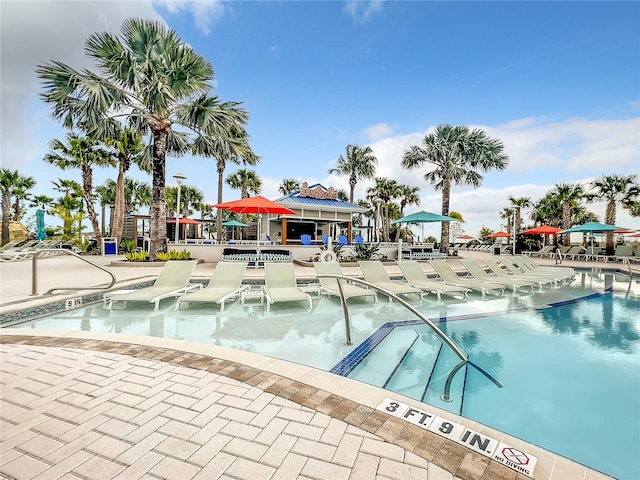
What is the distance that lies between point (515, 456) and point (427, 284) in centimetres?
656

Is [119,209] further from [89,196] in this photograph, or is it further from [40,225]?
[40,225]

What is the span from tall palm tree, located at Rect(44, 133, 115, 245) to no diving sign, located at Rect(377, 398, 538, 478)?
84.5 ft

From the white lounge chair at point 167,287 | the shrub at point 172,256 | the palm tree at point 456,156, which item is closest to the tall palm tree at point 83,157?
the shrub at point 172,256

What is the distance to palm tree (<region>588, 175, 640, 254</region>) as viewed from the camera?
22906mm

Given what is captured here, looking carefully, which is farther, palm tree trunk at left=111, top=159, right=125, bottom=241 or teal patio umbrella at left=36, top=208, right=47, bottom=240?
palm tree trunk at left=111, top=159, right=125, bottom=241

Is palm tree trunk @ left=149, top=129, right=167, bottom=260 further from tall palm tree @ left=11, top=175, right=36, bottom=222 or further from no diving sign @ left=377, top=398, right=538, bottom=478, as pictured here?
tall palm tree @ left=11, top=175, right=36, bottom=222

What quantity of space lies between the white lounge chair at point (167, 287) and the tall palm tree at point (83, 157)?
18909mm

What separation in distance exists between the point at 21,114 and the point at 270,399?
11189mm

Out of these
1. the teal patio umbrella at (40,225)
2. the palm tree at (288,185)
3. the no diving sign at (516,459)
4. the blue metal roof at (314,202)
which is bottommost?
the no diving sign at (516,459)

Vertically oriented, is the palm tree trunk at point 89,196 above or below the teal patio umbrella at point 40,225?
above

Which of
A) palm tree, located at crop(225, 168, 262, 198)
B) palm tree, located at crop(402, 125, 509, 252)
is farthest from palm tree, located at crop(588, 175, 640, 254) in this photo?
palm tree, located at crop(225, 168, 262, 198)

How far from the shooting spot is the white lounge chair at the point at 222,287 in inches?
249

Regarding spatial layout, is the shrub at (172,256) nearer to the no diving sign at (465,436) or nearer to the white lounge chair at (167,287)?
the white lounge chair at (167,287)

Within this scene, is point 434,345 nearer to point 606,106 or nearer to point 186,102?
point 186,102
